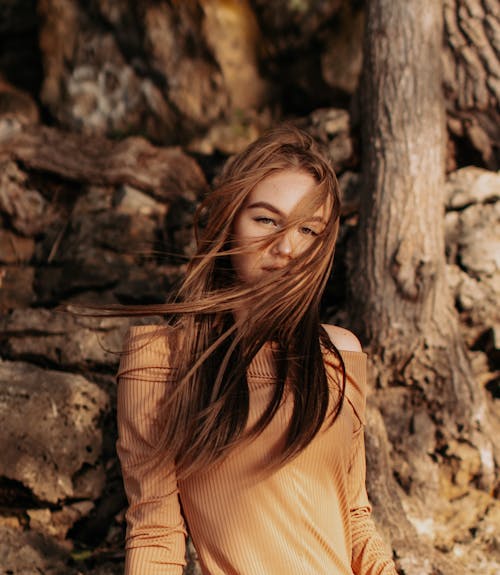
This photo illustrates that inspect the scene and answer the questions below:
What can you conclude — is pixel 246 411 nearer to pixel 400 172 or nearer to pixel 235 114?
pixel 400 172

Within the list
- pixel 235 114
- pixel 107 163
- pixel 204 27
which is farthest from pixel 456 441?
pixel 204 27

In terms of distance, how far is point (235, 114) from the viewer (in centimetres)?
642

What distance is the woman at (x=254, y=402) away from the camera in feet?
6.84

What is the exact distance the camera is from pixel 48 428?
3.39 metres

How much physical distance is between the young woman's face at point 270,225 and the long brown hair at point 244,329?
0.09ft

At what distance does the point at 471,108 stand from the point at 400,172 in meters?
0.92

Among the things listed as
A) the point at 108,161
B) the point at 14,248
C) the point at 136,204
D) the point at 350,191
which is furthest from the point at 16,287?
the point at 350,191

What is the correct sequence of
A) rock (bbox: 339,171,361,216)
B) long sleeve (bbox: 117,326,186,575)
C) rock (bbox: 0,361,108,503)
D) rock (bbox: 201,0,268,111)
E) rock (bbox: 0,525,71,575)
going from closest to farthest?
long sleeve (bbox: 117,326,186,575) → rock (bbox: 0,525,71,575) → rock (bbox: 0,361,108,503) → rock (bbox: 339,171,361,216) → rock (bbox: 201,0,268,111)

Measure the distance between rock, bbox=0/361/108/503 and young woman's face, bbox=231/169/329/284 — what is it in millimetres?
1594

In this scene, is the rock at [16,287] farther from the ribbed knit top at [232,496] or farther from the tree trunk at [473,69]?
the tree trunk at [473,69]

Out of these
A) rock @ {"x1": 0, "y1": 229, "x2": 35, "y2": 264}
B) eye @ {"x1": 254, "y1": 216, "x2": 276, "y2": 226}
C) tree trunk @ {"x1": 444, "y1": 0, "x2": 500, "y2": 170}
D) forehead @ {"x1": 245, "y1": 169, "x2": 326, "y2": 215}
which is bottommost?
rock @ {"x1": 0, "y1": 229, "x2": 35, "y2": 264}

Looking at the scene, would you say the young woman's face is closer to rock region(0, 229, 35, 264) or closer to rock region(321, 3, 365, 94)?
rock region(0, 229, 35, 264)

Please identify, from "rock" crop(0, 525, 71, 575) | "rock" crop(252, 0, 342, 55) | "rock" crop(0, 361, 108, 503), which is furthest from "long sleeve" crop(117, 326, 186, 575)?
"rock" crop(252, 0, 342, 55)

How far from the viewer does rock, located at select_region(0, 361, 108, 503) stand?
331 cm
